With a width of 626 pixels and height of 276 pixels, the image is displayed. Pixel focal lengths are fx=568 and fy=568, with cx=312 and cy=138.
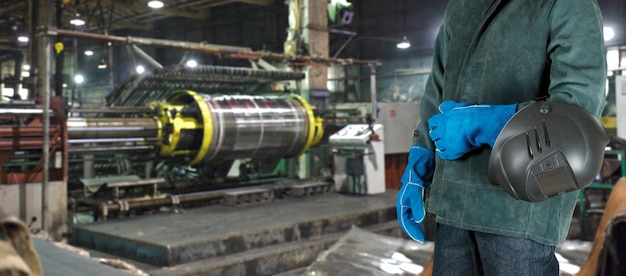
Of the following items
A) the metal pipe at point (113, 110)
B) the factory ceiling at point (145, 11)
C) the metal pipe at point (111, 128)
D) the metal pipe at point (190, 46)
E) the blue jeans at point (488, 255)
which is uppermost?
the factory ceiling at point (145, 11)

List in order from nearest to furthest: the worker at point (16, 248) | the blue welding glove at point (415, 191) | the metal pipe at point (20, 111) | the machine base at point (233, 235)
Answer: the worker at point (16, 248)
the blue welding glove at point (415, 191)
the machine base at point (233, 235)
the metal pipe at point (20, 111)

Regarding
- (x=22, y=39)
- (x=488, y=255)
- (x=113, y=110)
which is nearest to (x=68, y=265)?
(x=488, y=255)

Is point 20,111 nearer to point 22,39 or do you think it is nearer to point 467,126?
point 467,126

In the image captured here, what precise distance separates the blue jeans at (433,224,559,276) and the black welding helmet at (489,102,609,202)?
180 millimetres

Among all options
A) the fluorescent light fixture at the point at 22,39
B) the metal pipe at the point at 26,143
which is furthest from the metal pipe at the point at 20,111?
the fluorescent light fixture at the point at 22,39

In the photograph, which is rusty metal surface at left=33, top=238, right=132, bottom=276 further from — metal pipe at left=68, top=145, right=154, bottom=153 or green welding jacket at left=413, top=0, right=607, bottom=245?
metal pipe at left=68, top=145, right=154, bottom=153

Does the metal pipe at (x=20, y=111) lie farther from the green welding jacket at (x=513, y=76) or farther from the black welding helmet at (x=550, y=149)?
the black welding helmet at (x=550, y=149)

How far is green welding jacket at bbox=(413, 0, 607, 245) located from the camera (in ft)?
4.24

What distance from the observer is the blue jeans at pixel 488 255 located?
1349 millimetres

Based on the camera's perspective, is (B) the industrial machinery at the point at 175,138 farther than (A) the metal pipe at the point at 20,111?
Yes

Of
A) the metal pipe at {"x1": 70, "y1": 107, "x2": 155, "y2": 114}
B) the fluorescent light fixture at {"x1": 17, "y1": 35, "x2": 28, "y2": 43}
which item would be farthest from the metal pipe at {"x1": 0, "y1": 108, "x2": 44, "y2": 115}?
the fluorescent light fixture at {"x1": 17, "y1": 35, "x2": 28, "y2": 43}

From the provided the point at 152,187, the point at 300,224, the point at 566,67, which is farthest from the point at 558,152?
the point at 152,187

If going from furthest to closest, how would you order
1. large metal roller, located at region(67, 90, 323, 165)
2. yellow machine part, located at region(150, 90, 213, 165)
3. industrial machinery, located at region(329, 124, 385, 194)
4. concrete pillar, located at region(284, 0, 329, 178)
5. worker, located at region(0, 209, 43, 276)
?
concrete pillar, located at region(284, 0, 329, 178) → industrial machinery, located at region(329, 124, 385, 194) → yellow machine part, located at region(150, 90, 213, 165) → large metal roller, located at region(67, 90, 323, 165) → worker, located at region(0, 209, 43, 276)

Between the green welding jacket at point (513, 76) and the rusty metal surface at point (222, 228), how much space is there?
2.98 metres
